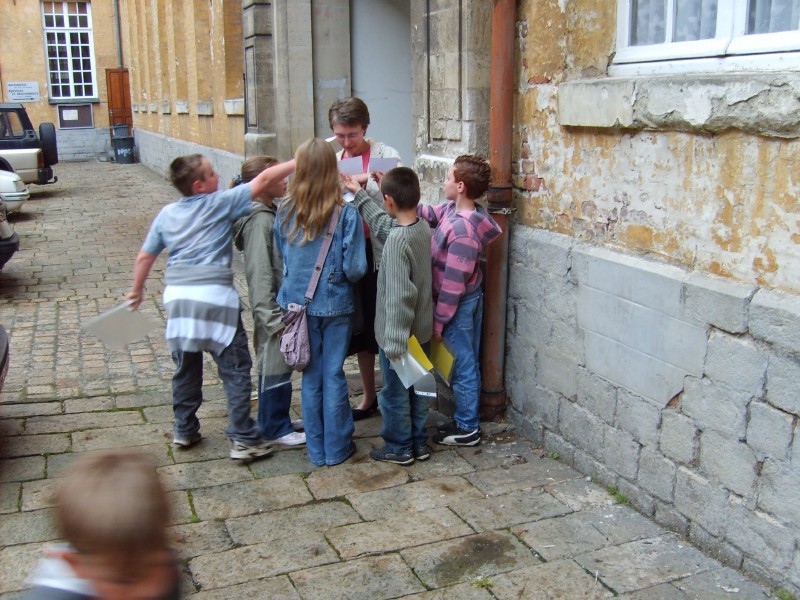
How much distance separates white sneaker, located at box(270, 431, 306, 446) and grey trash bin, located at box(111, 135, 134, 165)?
77.2ft

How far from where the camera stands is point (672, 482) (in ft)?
12.3

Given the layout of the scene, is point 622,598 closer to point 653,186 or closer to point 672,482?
point 672,482

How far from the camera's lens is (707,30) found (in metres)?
3.65

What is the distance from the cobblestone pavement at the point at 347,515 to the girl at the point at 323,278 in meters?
0.23

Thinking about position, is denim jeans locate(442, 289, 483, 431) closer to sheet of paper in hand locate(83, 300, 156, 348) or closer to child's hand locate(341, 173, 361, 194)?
child's hand locate(341, 173, 361, 194)

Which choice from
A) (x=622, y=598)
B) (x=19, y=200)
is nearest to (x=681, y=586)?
(x=622, y=598)

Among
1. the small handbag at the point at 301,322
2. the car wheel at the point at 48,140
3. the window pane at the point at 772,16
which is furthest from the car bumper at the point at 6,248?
the car wheel at the point at 48,140

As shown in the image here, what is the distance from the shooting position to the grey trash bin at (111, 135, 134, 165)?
2659 centimetres

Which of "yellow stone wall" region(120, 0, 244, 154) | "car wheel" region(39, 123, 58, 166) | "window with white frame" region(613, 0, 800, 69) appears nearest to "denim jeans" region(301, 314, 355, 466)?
"window with white frame" region(613, 0, 800, 69)

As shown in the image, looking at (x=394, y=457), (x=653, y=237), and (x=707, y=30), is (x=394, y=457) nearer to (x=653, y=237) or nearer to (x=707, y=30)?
(x=653, y=237)

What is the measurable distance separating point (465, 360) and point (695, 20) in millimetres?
2114

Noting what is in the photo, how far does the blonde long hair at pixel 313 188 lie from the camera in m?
4.29

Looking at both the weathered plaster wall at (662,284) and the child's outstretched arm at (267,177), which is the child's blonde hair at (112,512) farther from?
the child's outstretched arm at (267,177)

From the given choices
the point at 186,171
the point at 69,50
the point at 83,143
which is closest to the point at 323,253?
the point at 186,171
